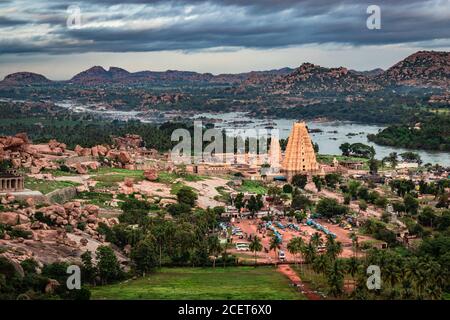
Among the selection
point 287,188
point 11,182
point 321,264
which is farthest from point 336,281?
point 287,188

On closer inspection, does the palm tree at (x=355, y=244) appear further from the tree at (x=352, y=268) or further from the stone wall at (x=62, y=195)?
the stone wall at (x=62, y=195)

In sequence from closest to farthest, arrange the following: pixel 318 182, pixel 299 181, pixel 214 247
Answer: pixel 214 247, pixel 318 182, pixel 299 181

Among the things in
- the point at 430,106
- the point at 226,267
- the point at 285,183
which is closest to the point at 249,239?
the point at 226,267

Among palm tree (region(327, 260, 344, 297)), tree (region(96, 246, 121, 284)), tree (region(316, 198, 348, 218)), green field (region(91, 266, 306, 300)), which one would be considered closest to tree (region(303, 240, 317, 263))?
green field (region(91, 266, 306, 300))

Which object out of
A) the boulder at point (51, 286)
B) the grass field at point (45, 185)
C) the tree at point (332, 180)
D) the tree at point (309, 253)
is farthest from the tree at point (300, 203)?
the boulder at point (51, 286)

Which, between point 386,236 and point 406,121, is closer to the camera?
point 386,236

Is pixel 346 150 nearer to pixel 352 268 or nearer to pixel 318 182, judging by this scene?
pixel 318 182
